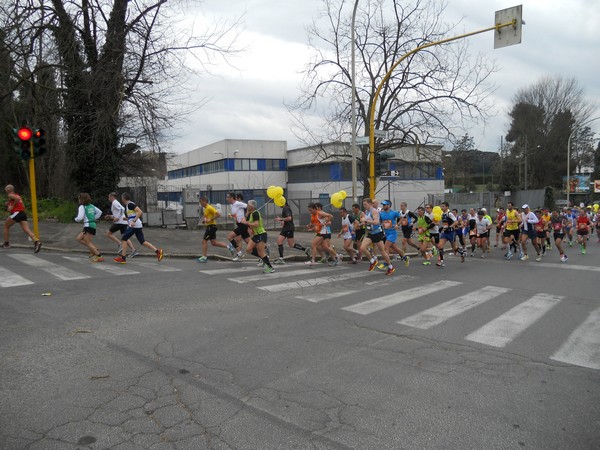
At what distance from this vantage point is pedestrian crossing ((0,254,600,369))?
19.5 ft

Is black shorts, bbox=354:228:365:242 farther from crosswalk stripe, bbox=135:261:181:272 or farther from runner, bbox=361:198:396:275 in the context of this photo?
crosswalk stripe, bbox=135:261:181:272

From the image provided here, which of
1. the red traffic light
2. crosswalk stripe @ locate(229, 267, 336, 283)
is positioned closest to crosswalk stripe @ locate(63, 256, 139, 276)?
crosswalk stripe @ locate(229, 267, 336, 283)

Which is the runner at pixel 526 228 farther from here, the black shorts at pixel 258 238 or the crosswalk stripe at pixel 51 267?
the crosswalk stripe at pixel 51 267

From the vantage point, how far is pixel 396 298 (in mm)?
8133

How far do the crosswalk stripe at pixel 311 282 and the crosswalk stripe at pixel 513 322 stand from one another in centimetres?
364

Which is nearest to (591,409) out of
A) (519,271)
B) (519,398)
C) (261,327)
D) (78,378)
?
(519,398)

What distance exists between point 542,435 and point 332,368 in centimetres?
194

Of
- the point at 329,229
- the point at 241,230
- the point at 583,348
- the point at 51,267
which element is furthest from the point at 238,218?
the point at 583,348

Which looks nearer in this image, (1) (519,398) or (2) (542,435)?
(2) (542,435)

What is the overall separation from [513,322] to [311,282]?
4064mm

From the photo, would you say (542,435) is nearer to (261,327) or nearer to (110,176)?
(261,327)

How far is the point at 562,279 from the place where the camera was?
11.0 meters

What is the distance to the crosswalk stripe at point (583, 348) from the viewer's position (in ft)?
16.5

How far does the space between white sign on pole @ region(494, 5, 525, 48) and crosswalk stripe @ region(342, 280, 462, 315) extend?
5998 mm
